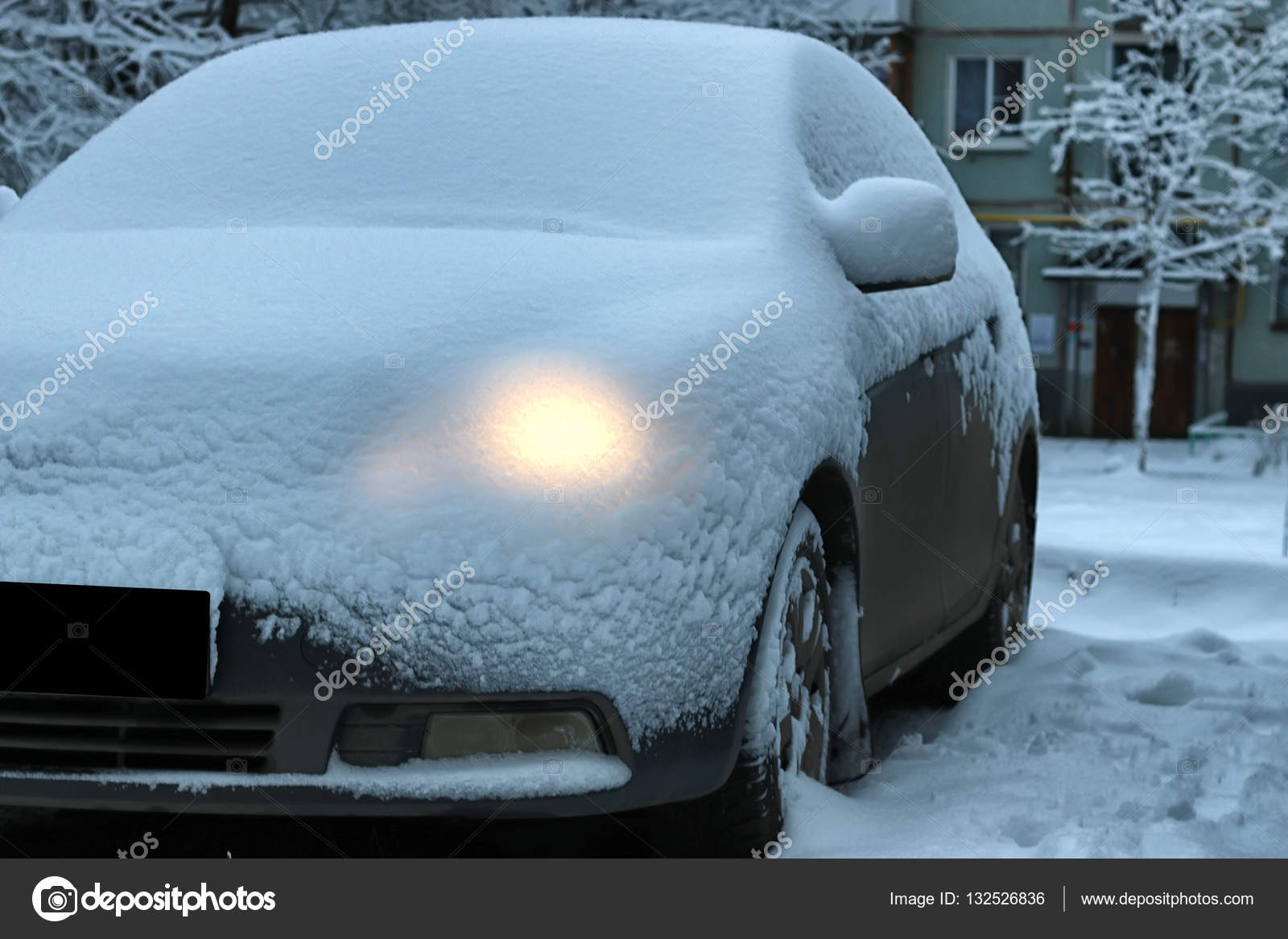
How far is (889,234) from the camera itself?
3068mm

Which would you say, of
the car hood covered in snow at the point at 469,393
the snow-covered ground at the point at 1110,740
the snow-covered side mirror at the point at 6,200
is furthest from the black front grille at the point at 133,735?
the snow-covered side mirror at the point at 6,200

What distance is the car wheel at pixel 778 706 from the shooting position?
2414 mm

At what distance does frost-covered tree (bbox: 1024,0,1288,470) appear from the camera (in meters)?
24.7

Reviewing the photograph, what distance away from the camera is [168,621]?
2.16m

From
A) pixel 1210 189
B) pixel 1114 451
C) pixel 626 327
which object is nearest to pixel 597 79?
pixel 626 327

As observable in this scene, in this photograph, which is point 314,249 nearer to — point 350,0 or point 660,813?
point 660,813

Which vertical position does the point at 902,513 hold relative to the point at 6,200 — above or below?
below

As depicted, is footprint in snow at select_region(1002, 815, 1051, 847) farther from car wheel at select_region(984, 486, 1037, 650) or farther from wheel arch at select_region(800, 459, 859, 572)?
car wheel at select_region(984, 486, 1037, 650)
